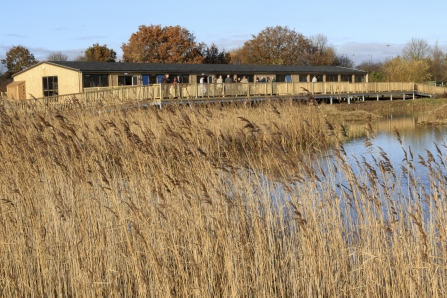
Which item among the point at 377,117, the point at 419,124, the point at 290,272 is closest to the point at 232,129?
the point at 290,272

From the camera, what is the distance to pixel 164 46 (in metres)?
63.8

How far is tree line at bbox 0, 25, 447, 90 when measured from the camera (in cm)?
6338

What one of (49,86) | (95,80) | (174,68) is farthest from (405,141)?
(49,86)

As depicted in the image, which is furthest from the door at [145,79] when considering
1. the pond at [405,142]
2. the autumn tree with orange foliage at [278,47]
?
Result: the autumn tree with orange foliage at [278,47]

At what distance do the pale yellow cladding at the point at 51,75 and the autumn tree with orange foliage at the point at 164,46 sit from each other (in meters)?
21.7

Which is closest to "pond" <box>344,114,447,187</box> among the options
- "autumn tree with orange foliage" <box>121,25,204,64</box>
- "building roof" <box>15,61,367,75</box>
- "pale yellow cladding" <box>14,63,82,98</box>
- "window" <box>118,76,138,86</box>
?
"building roof" <box>15,61,367,75</box>

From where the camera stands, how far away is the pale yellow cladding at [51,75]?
3644 centimetres

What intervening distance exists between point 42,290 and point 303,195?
2528 mm

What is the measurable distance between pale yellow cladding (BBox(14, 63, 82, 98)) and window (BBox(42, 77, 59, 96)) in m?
0.25

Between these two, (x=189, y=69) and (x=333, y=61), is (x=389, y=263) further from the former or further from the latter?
(x=333, y=61)

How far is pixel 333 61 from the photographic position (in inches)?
3219

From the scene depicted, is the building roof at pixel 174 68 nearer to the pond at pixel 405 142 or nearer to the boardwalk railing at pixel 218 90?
the boardwalk railing at pixel 218 90

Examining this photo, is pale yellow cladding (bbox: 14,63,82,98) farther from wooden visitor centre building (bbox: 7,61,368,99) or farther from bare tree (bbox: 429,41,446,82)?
bare tree (bbox: 429,41,446,82)

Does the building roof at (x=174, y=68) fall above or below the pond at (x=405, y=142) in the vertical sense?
above
